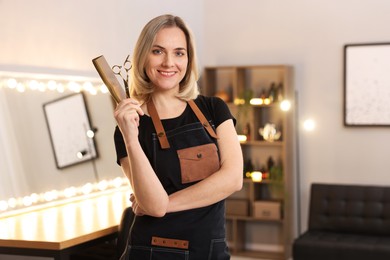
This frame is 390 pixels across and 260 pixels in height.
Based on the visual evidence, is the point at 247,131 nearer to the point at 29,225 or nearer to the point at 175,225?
the point at 29,225

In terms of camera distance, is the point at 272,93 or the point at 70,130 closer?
the point at 70,130

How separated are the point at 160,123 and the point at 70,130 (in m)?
2.38

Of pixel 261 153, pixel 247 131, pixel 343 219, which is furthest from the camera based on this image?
pixel 261 153

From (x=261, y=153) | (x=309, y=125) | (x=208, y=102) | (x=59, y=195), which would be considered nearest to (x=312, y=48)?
(x=309, y=125)

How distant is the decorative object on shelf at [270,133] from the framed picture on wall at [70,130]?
A: 7.31 feet

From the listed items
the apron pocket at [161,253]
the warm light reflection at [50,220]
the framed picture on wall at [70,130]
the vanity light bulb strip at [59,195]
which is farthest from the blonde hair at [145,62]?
the framed picture on wall at [70,130]

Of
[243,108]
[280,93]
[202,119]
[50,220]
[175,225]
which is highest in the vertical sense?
[202,119]

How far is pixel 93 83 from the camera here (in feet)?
14.5

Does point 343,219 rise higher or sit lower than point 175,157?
lower

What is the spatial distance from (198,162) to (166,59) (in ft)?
0.97

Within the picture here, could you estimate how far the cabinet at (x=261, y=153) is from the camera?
20.0 ft

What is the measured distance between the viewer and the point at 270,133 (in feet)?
20.2

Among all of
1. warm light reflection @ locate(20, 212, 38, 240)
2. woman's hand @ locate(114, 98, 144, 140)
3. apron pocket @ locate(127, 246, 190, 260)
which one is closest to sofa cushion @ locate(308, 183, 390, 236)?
warm light reflection @ locate(20, 212, 38, 240)

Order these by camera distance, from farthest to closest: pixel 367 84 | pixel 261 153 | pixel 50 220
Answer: pixel 261 153 → pixel 367 84 → pixel 50 220
